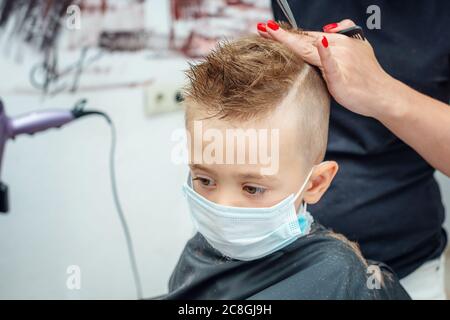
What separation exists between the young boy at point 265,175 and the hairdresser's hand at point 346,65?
38mm

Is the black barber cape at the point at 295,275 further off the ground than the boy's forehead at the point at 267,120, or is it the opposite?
the boy's forehead at the point at 267,120

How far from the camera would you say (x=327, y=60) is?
863mm

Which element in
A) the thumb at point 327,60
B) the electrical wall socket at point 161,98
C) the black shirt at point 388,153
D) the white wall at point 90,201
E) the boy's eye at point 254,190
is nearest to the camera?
the thumb at point 327,60

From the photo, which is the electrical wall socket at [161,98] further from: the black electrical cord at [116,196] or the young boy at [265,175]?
the young boy at [265,175]

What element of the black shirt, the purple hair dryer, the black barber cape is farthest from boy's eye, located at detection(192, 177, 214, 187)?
the purple hair dryer

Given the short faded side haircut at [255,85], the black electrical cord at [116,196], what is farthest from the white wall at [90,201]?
the short faded side haircut at [255,85]

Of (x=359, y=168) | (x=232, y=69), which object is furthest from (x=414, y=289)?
(x=232, y=69)

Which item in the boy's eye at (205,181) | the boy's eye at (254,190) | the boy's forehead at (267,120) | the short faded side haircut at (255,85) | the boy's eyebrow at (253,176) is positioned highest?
the short faded side haircut at (255,85)

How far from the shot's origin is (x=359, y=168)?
123cm

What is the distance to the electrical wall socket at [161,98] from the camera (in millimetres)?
1925

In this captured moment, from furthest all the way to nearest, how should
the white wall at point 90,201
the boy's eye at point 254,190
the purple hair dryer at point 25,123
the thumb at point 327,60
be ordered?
1. the white wall at point 90,201
2. the purple hair dryer at point 25,123
3. the boy's eye at point 254,190
4. the thumb at point 327,60

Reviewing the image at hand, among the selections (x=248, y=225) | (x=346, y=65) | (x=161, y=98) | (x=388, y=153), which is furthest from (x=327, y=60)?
(x=161, y=98)

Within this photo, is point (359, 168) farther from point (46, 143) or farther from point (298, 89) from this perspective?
point (46, 143)

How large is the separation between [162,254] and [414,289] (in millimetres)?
1134
